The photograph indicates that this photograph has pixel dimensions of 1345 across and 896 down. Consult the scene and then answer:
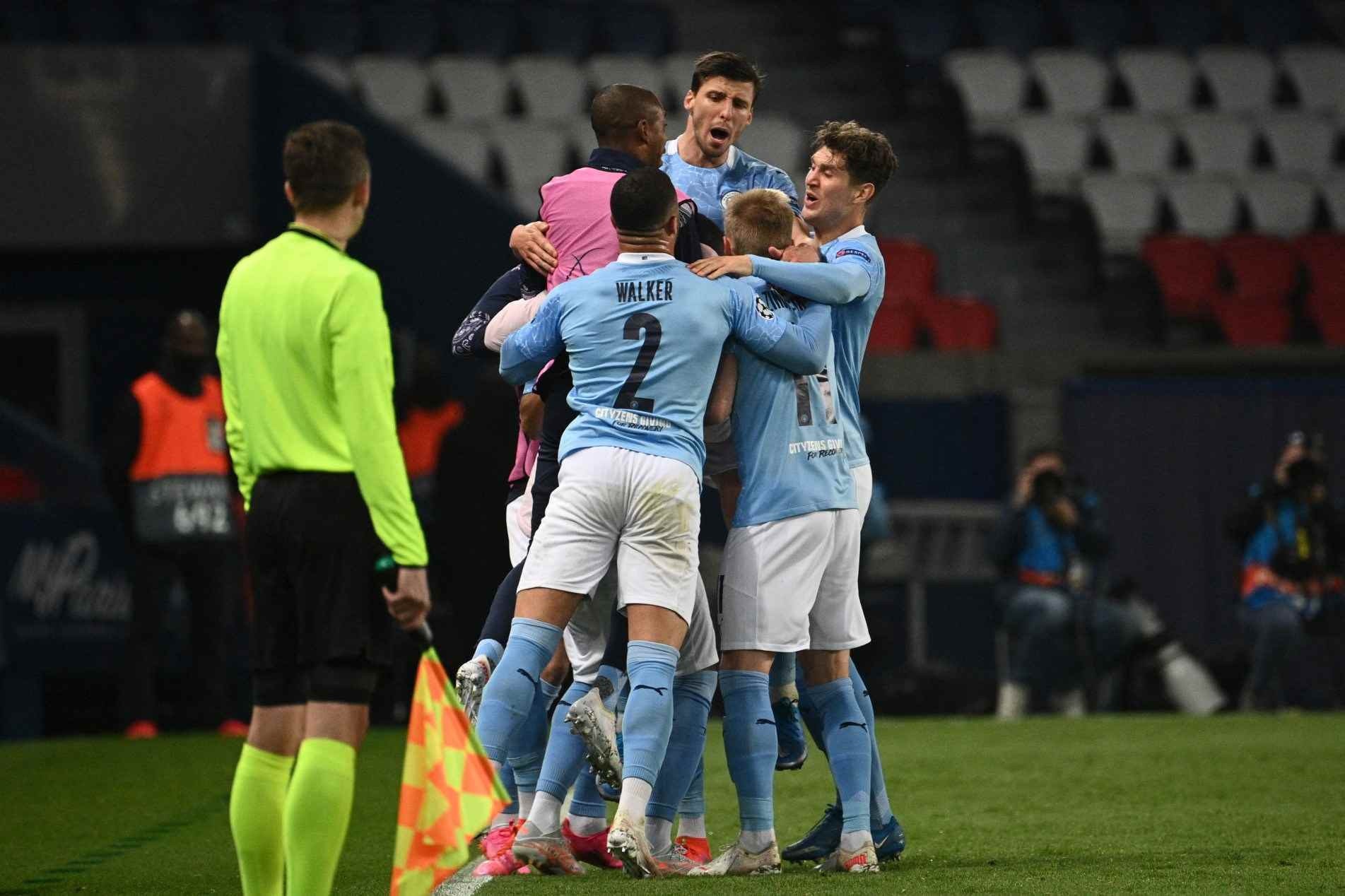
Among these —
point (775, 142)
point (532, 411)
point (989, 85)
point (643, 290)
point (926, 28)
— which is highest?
point (926, 28)

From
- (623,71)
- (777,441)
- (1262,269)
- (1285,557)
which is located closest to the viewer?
(777,441)

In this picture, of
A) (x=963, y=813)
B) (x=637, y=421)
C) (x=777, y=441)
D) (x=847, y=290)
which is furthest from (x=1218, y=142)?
(x=637, y=421)

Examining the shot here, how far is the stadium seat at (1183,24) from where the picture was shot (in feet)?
59.6

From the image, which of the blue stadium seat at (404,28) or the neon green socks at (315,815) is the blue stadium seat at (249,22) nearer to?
the blue stadium seat at (404,28)

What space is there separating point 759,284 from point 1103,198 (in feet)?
38.6

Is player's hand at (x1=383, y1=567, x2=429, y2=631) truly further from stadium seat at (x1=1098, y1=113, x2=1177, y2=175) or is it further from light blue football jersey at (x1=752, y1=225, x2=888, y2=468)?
stadium seat at (x1=1098, y1=113, x2=1177, y2=175)

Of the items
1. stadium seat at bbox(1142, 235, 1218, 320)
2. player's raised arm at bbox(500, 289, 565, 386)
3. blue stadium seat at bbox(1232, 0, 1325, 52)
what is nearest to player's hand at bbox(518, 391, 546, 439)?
player's raised arm at bbox(500, 289, 565, 386)

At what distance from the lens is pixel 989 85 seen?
56.7ft

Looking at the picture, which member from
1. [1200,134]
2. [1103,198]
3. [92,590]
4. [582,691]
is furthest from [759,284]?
[1200,134]

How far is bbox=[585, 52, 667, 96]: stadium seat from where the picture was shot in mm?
16531

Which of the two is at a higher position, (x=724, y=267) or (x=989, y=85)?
(x=989, y=85)

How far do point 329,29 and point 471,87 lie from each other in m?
1.30

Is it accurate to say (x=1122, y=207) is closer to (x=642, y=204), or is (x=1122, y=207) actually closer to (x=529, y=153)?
(x=529, y=153)

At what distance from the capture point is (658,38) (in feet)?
56.4
